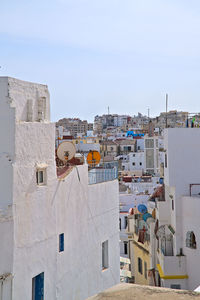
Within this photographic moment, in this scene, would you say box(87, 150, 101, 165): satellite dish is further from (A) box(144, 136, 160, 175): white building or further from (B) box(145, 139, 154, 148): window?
(B) box(145, 139, 154, 148): window

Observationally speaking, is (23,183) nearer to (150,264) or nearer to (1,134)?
(1,134)

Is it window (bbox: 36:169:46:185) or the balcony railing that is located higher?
window (bbox: 36:169:46:185)

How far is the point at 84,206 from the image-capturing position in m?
12.6

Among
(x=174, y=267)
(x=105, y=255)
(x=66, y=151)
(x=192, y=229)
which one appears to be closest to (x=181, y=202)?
(x=192, y=229)

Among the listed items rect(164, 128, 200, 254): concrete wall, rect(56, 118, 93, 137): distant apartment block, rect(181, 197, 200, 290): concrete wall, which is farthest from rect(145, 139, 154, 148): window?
rect(56, 118, 93, 137): distant apartment block

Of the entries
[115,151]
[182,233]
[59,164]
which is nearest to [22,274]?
[59,164]

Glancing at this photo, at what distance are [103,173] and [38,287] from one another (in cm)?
576

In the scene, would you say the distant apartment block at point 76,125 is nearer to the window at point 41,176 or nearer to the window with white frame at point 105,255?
the window with white frame at point 105,255

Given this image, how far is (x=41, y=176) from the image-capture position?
10062 mm

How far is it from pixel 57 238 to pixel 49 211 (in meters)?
0.95

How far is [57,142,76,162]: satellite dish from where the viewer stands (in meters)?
13.0

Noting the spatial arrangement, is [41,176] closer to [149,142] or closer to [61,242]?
[61,242]

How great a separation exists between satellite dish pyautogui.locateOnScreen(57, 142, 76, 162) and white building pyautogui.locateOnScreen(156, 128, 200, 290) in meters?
6.17

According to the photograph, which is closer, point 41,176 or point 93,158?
point 41,176
